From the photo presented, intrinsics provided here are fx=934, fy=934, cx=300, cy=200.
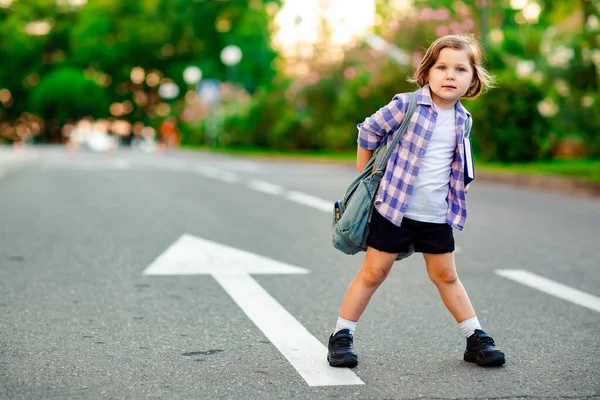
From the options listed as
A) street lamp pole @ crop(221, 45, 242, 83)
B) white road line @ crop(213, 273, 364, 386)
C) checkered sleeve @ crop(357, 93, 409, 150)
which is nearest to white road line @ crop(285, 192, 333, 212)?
white road line @ crop(213, 273, 364, 386)

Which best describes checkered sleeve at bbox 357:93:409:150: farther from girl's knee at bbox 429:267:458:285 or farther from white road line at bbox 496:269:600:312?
white road line at bbox 496:269:600:312

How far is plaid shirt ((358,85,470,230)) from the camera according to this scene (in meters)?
3.86

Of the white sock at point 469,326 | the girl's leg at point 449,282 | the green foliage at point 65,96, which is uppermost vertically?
the girl's leg at point 449,282

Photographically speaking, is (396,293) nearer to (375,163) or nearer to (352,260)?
(352,260)

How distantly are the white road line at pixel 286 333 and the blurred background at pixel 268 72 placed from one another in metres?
7.89

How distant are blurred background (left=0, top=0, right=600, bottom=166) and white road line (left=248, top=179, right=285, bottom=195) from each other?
2.91 m

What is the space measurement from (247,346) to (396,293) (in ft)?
5.69

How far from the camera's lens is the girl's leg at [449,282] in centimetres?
401

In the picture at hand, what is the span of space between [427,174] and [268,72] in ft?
204

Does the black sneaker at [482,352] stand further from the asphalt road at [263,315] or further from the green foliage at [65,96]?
the green foliage at [65,96]

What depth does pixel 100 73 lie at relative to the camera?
2943 inches

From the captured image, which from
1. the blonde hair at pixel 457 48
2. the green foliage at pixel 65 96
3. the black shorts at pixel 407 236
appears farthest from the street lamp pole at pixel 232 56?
the black shorts at pixel 407 236

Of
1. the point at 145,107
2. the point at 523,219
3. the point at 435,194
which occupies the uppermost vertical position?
the point at 435,194

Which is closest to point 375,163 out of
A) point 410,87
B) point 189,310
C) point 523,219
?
point 189,310
